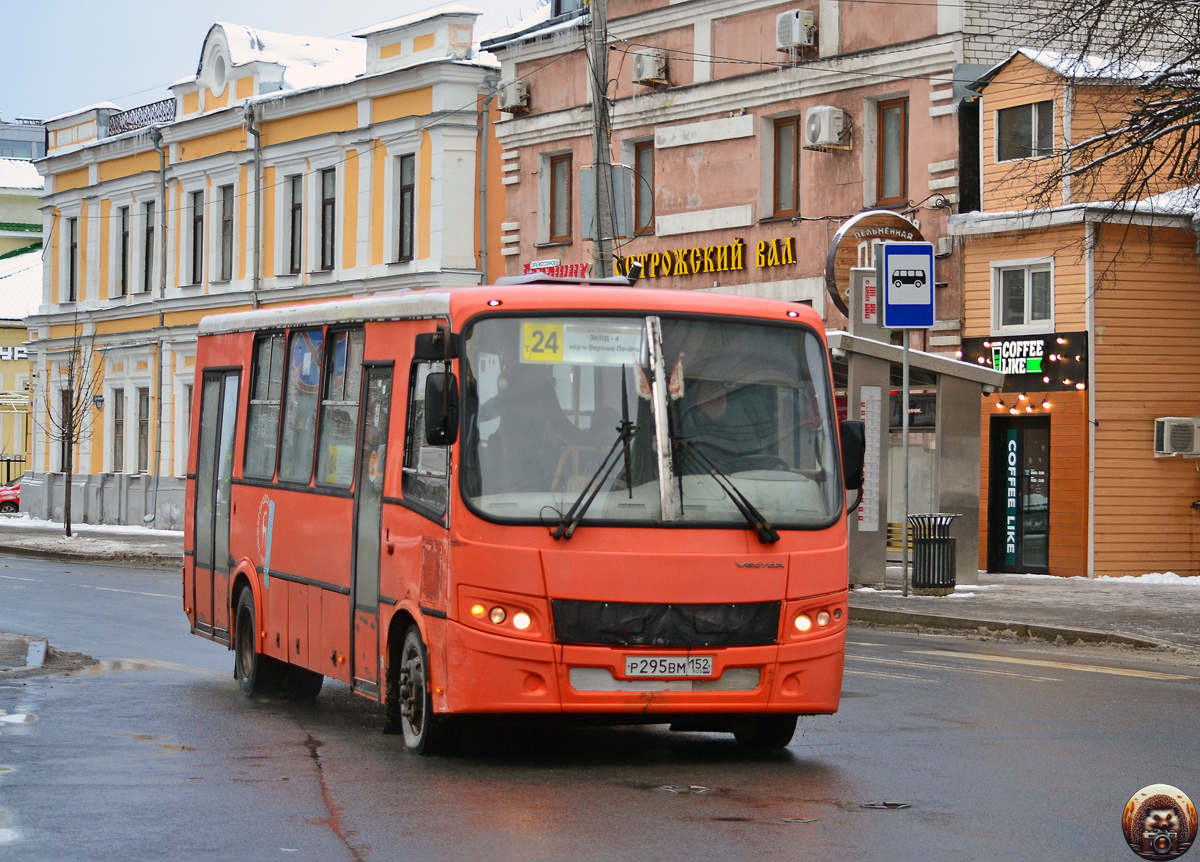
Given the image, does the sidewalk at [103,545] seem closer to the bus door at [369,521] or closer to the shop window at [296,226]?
the shop window at [296,226]

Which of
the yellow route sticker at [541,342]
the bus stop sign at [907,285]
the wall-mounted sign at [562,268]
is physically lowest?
the yellow route sticker at [541,342]

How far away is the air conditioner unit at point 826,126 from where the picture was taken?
98.5 ft

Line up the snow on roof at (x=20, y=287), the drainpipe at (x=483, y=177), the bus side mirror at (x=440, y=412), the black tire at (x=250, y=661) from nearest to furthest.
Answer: the bus side mirror at (x=440, y=412) → the black tire at (x=250, y=661) → the drainpipe at (x=483, y=177) → the snow on roof at (x=20, y=287)

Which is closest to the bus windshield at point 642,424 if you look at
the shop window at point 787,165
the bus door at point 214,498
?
the bus door at point 214,498

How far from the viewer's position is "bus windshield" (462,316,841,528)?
32.3 ft

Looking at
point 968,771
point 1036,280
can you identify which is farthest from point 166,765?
point 1036,280

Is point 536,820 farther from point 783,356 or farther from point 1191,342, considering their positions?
point 1191,342

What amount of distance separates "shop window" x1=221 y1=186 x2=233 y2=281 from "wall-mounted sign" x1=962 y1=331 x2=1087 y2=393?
2360 centimetres

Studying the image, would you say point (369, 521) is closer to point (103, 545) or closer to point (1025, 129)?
point (1025, 129)

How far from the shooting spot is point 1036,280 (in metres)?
28.0

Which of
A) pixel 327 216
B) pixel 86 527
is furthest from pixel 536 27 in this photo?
pixel 86 527

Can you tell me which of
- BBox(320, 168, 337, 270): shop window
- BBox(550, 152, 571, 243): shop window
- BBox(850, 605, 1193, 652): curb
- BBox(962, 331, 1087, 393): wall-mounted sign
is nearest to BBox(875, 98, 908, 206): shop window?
BBox(962, 331, 1087, 393): wall-mounted sign

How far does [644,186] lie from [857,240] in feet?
27.4

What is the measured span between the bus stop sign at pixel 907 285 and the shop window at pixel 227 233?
27.6 m
